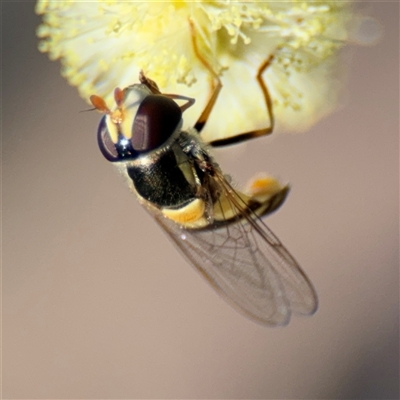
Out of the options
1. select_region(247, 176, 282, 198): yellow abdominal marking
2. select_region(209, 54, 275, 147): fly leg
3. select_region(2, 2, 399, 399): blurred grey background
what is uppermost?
select_region(209, 54, 275, 147): fly leg

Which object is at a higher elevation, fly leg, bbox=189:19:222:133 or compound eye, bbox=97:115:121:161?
compound eye, bbox=97:115:121:161

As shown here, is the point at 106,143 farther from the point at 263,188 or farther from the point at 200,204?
the point at 263,188

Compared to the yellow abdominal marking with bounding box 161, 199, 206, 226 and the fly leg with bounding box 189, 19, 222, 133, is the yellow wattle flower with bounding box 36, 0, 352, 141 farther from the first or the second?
the yellow abdominal marking with bounding box 161, 199, 206, 226

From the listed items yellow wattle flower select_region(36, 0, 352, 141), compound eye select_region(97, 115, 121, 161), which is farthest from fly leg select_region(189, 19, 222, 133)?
compound eye select_region(97, 115, 121, 161)

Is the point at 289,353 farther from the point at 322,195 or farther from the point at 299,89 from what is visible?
the point at 299,89

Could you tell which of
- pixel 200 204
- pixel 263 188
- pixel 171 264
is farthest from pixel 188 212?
pixel 171 264

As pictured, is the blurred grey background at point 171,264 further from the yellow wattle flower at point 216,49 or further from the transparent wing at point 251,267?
the transparent wing at point 251,267
